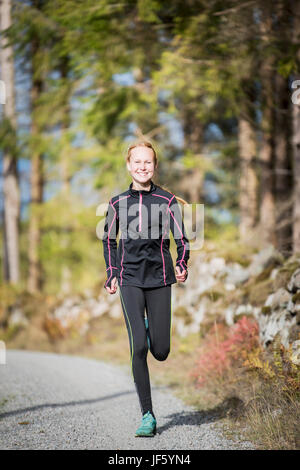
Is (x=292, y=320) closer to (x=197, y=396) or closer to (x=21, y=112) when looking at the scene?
(x=197, y=396)

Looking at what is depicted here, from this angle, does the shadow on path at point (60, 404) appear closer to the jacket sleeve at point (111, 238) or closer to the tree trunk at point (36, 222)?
the jacket sleeve at point (111, 238)

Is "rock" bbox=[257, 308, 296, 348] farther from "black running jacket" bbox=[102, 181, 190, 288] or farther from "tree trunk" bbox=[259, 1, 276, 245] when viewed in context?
"tree trunk" bbox=[259, 1, 276, 245]

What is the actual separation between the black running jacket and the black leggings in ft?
0.32

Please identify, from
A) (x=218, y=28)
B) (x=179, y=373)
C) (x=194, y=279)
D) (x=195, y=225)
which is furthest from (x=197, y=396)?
(x=195, y=225)

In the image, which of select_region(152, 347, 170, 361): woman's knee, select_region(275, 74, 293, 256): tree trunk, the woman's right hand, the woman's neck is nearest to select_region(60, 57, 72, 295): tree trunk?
select_region(275, 74, 293, 256): tree trunk

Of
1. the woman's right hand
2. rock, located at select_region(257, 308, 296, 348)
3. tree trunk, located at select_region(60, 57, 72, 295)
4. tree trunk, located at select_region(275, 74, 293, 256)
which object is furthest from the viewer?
tree trunk, located at select_region(60, 57, 72, 295)

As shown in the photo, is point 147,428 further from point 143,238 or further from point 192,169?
point 192,169

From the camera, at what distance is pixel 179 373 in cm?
671

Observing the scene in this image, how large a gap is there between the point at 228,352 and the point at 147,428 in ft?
7.16

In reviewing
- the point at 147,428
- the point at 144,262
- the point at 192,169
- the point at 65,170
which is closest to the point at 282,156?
the point at 192,169

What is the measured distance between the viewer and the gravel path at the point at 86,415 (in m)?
3.65

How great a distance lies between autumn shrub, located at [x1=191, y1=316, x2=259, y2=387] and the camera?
5531mm

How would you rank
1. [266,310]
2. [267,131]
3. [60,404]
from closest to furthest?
[60,404]
[266,310]
[267,131]

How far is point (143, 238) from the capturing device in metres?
3.91
